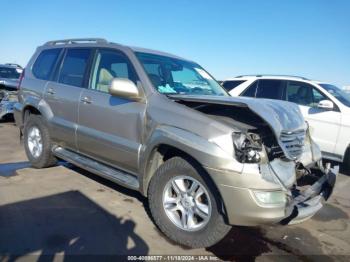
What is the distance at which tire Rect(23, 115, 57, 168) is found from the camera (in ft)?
17.5

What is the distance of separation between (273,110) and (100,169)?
220 cm

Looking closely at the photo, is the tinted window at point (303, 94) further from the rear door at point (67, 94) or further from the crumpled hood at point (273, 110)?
the rear door at point (67, 94)

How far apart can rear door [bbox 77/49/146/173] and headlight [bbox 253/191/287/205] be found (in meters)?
1.45

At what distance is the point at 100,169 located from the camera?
4340 mm

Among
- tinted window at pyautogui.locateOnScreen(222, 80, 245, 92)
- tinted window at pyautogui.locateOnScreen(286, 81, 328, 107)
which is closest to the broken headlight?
tinted window at pyautogui.locateOnScreen(286, 81, 328, 107)

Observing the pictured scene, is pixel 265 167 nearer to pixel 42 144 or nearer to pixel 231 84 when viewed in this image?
pixel 42 144

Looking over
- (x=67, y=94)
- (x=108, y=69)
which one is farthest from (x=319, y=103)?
(x=67, y=94)

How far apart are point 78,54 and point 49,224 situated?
2464 millimetres

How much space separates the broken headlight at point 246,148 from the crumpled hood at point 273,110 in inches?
10.4

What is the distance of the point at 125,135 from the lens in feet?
13.0

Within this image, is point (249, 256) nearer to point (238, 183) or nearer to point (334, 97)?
point (238, 183)

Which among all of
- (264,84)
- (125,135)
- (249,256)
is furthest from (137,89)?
(264,84)

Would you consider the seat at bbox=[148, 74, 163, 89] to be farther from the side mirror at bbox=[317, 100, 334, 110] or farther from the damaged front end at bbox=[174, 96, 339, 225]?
the side mirror at bbox=[317, 100, 334, 110]

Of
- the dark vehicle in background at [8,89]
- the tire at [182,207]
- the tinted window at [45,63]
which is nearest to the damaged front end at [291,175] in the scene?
the tire at [182,207]
